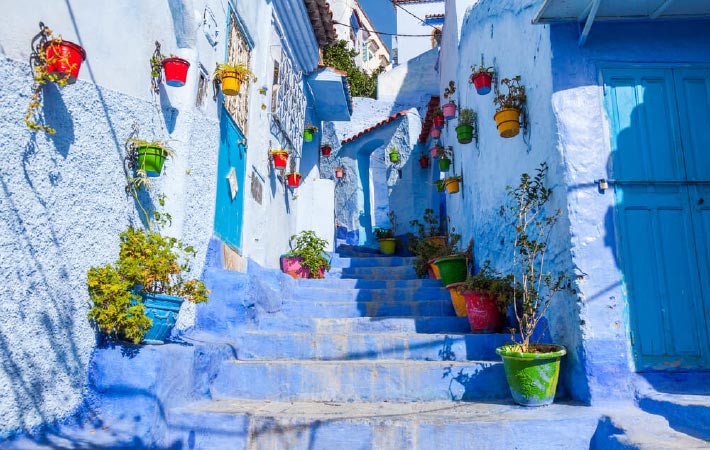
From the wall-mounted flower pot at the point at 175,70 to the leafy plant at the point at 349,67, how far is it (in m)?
13.1

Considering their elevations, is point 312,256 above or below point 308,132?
below

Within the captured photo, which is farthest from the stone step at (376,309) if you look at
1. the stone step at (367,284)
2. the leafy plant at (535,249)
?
the leafy plant at (535,249)

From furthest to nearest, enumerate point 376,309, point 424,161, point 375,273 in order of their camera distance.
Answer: point 424,161, point 375,273, point 376,309

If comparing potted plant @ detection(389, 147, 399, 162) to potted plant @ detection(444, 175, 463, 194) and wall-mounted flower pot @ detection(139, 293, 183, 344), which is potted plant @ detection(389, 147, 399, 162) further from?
wall-mounted flower pot @ detection(139, 293, 183, 344)

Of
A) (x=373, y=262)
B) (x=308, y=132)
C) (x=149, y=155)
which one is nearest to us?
(x=149, y=155)

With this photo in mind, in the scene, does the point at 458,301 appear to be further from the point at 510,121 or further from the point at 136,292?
the point at 136,292

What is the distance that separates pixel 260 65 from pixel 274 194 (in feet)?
6.81

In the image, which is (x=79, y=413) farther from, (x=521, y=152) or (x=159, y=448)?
(x=521, y=152)

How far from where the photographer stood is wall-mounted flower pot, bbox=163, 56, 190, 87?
15.6 feet

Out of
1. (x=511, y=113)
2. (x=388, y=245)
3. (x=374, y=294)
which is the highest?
(x=511, y=113)

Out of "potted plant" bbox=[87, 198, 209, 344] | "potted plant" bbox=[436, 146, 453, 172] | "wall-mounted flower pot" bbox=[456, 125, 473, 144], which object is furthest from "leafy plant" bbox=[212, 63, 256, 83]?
"potted plant" bbox=[436, 146, 453, 172]

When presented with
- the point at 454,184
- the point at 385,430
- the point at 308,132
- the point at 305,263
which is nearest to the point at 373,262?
the point at 305,263

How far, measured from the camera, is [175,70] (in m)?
4.78

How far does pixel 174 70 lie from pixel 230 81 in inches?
46.1
